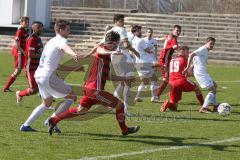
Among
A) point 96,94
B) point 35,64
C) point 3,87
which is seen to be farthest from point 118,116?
point 3,87

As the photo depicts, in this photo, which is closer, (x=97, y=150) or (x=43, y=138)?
(x=97, y=150)

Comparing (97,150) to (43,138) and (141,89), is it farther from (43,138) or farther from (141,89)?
(141,89)

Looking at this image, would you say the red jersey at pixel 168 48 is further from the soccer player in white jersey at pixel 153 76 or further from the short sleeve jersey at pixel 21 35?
the short sleeve jersey at pixel 21 35

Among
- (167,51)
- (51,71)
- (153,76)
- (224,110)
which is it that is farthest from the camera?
(153,76)

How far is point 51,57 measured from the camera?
36.4 ft

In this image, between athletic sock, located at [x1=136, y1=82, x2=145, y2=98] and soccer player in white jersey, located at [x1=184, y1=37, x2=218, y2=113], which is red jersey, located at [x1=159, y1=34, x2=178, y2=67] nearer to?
athletic sock, located at [x1=136, y1=82, x2=145, y2=98]

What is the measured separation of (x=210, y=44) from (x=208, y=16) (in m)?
27.5

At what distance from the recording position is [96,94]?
431 inches

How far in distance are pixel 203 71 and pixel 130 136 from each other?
471 cm

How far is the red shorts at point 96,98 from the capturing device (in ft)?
35.9

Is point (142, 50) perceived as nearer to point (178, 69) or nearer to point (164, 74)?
point (164, 74)

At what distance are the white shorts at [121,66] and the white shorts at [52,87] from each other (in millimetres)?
4304

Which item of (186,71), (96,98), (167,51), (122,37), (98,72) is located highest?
(122,37)

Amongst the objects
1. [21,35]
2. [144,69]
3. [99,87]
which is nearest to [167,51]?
[144,69]
